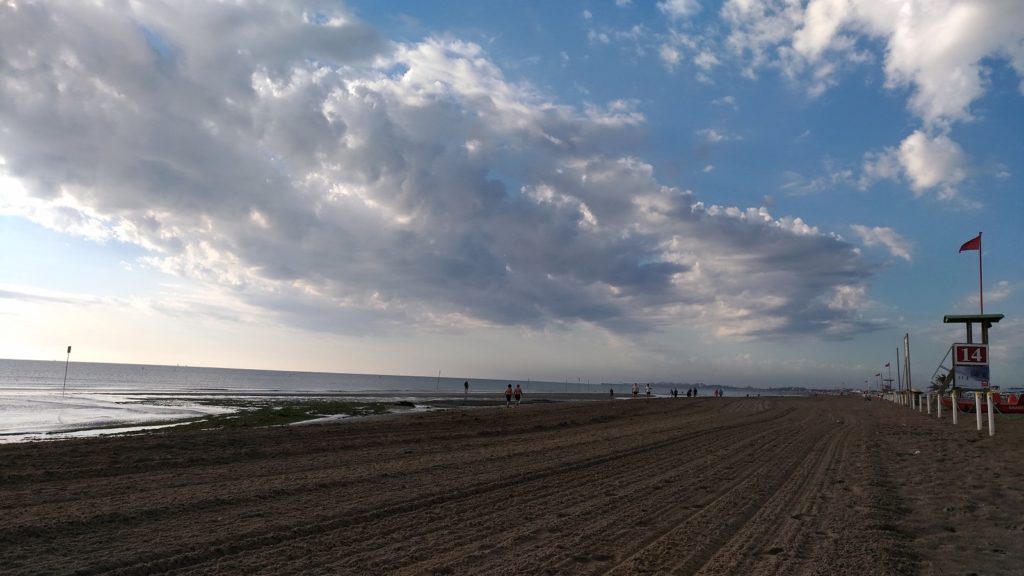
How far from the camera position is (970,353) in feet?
69.0

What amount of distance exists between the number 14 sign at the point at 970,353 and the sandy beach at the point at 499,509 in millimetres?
6615

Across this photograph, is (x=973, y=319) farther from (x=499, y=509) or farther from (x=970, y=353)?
(x=499, y=509)

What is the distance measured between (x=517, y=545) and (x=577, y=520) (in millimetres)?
1370

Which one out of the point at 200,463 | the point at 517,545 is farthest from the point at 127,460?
the point at 517,545

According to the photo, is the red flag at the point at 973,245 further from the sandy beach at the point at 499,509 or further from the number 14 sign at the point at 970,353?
the sandy beach at the point at 499,509

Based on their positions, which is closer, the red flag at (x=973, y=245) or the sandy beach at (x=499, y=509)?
the sandy beach at (x=499, y=509)

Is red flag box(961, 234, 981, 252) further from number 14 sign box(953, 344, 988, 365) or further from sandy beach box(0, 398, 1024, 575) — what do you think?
sandy beach box(0, 398, 1024, 575)

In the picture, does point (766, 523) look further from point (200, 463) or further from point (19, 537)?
point (200, 463)

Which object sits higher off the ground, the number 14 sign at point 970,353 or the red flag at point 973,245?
the red flag at point 973,245

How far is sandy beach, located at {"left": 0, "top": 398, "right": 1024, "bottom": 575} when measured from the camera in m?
5.84

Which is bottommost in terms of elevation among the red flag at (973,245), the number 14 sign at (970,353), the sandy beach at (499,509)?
the sandy beach at (499,509)

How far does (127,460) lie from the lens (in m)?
11.6

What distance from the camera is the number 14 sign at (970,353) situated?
2092 cm

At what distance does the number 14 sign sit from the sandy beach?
6.61 m
